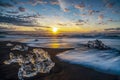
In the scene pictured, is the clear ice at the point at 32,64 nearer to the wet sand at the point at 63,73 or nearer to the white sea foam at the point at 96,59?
the wet sand at the point at 63,73

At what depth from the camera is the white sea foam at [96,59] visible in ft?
12.2

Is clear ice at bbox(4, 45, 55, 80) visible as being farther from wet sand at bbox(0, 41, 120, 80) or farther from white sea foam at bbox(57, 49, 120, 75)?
white sea foam at bbox(57, 49, 120, 75)

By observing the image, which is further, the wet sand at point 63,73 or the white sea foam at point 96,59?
the white sea foam at point 96,59

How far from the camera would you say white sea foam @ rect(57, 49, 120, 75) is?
12.2 feet

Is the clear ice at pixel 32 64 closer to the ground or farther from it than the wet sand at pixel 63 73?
farther from it

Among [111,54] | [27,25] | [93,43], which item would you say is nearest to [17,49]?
[27,25]

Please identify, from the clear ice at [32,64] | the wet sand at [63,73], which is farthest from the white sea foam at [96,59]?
the clear ice at [32,64]

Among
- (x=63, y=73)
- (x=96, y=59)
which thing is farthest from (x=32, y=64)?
(x=96, y=59)

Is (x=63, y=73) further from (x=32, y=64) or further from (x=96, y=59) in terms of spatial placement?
(x=96, y=59)

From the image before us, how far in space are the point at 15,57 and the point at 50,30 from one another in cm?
136

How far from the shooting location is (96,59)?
4172mm

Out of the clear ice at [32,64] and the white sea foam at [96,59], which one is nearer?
the clear ice at [32,64]

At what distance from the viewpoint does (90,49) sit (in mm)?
4863

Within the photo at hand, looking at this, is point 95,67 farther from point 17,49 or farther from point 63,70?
point 17,49
